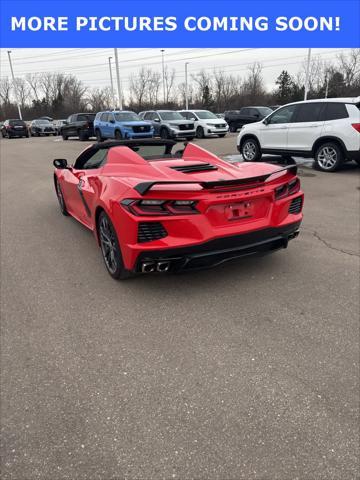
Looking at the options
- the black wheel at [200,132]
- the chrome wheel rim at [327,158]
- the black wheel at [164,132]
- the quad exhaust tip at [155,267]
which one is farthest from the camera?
the black wheel at [200,132]

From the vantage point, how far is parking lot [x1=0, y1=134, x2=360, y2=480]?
198 cm

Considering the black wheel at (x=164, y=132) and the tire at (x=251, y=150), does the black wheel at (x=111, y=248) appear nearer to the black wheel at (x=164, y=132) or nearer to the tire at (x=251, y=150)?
the tire at (x=251, y=150)

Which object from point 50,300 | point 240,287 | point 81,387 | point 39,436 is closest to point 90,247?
point 50,300

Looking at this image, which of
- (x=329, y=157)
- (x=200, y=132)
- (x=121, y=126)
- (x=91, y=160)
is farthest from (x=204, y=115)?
(x=91, y=160)

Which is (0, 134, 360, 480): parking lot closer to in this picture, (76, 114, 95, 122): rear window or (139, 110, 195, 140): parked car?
(139, 110, 195, 140): parked car

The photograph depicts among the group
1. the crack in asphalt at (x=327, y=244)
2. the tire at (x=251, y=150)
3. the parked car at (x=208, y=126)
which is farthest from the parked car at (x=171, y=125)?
the crack in asphalt at (x=327, y=244)

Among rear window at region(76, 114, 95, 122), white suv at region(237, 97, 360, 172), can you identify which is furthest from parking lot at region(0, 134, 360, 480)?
rear window at region(76, 114, 95, 122)

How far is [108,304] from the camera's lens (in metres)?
3.53

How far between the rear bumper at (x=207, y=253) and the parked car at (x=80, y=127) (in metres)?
22.8

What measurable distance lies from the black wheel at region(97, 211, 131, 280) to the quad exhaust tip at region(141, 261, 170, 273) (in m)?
0.34

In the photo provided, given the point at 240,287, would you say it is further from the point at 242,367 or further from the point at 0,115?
the point at 0,115

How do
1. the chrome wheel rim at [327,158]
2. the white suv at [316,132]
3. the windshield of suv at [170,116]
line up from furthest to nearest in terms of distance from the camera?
the windshield of suv at [170,116] → the chrome wheel rim at [327,158] → the white suv at [316,132]

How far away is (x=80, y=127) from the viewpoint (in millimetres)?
24562

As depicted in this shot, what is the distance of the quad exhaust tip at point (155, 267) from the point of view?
332 cm
